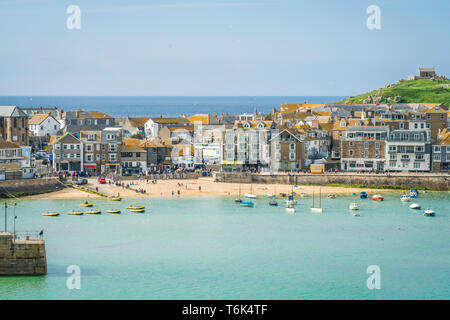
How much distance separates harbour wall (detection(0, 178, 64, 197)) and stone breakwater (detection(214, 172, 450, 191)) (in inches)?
646

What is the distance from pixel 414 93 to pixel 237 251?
334ft

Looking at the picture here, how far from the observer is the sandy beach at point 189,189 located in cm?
7412

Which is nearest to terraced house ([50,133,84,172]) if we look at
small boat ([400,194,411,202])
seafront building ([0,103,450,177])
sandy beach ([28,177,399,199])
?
seafront building ([0,103,450,177])

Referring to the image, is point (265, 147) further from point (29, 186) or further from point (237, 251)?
point (237, 251)

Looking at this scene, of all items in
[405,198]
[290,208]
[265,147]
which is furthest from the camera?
[265,147]

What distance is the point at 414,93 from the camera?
148 meters

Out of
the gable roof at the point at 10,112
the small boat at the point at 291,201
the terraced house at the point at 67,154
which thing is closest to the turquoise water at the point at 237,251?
the small boat at the point at 291,201

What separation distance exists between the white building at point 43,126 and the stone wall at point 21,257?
198 feet

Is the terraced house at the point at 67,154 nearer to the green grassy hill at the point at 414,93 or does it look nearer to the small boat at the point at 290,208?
the small boat at the point at 290,208

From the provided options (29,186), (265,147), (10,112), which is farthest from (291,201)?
(10,112)

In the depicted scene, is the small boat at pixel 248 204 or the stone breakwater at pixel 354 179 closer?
the small boat at pixel 248 204

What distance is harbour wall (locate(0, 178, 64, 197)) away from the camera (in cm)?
7238
